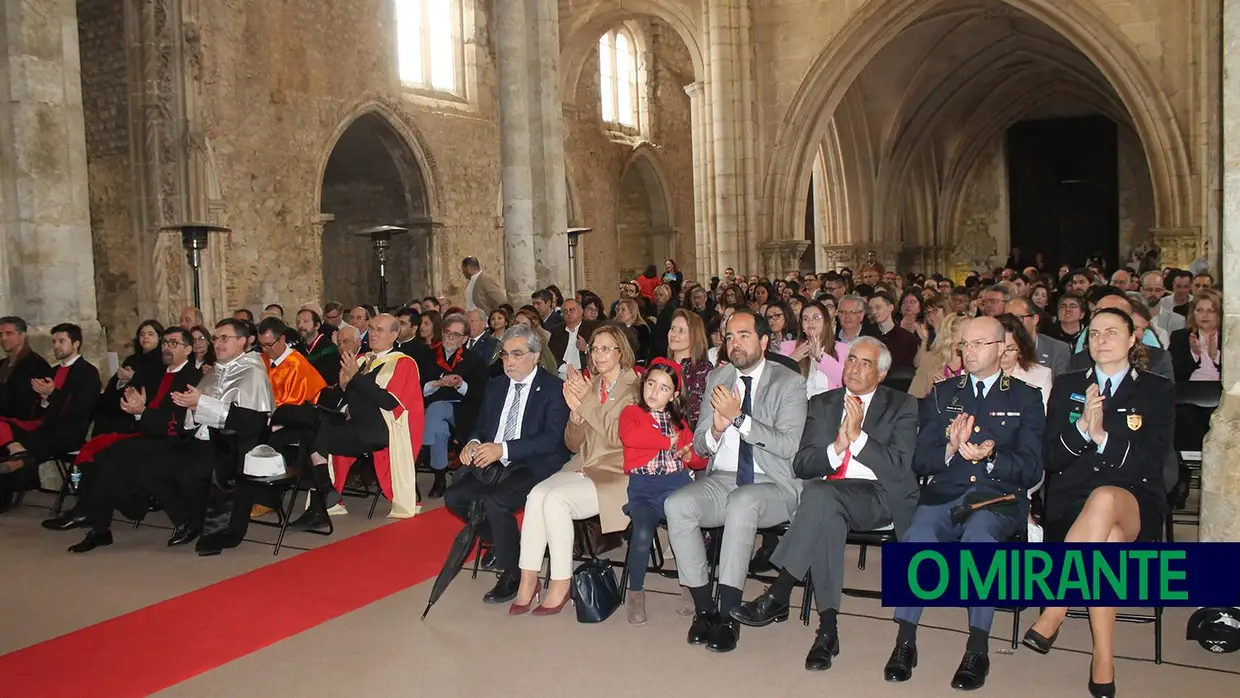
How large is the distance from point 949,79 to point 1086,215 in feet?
25.0

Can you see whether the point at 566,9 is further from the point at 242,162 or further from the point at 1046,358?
the point at 1046,358

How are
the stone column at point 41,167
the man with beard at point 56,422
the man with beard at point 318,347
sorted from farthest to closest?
the stone column at point 41,167 < the man with beard at point 318,347 < the man with beard at point 56,422

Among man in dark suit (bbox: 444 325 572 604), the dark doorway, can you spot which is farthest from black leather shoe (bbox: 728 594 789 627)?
the dark doorway

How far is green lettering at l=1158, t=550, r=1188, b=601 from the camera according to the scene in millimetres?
4316

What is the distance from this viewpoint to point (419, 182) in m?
18.3

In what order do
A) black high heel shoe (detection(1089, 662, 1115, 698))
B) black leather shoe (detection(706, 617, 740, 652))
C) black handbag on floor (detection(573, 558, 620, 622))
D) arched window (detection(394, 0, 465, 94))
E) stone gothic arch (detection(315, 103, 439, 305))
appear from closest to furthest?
black high heel shoe (detection(1089, 662, 1115, 698)), black leather shoe (detection(706, 617, 740, 652)), black handbag on floor (detection(573, 558, 620, 622)), stone gothic arch (detection(315, 103, 439, 305)), arched window (detection(394, 0, 465, 94))

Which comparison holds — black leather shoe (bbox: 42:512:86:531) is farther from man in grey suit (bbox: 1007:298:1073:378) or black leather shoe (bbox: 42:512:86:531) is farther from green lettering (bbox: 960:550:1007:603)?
man in grey suit (bbox: 1007:298:1073:378)

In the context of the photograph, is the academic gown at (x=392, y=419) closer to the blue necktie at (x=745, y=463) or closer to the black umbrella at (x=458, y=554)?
the black umbrella at (x=458, y=554)

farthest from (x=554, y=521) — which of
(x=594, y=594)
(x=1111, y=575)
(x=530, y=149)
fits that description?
(x=530, y=149)

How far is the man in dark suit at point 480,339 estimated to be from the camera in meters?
9.05

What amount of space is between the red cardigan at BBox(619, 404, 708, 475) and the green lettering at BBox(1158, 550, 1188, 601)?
2.04m

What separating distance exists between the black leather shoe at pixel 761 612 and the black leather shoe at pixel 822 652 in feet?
0.99

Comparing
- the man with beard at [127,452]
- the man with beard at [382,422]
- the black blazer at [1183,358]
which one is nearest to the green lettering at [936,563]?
the black blazer at [1183,358]

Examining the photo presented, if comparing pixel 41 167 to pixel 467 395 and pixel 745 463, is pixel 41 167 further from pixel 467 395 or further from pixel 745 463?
pixel 745 463
